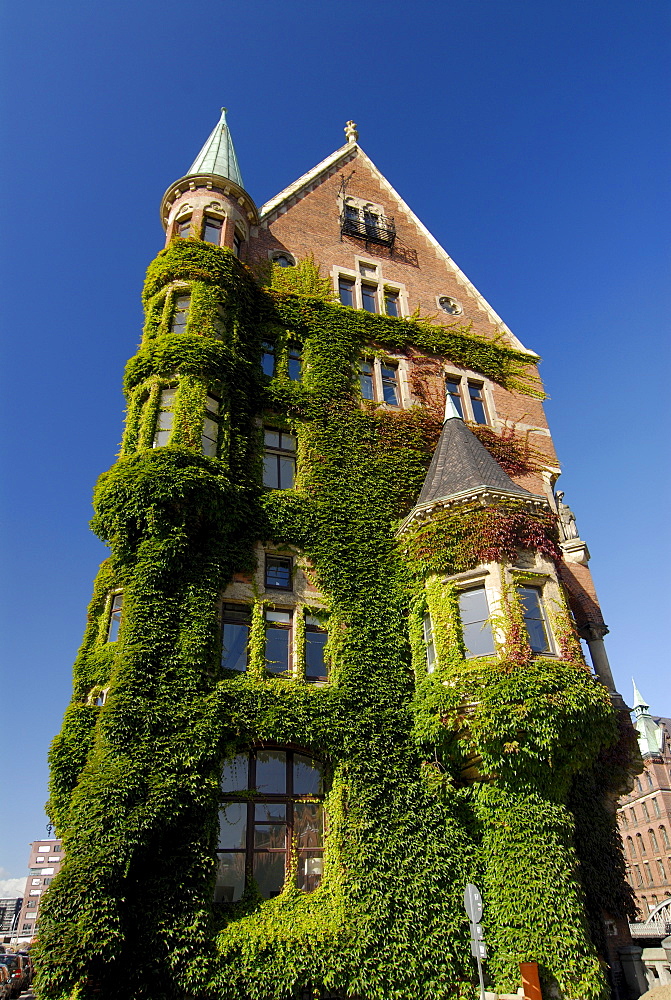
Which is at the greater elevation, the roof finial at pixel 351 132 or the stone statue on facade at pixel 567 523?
the roof finial at pixel 351 132

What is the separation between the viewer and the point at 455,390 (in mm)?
29328

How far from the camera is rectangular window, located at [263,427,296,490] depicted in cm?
2341

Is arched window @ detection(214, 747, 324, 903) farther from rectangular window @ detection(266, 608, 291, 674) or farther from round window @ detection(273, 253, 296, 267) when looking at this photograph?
round window @ detection(273, 253, 296, 267)

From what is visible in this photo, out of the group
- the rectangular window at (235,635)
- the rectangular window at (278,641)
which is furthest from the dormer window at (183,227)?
the rectangular window at (278,641)

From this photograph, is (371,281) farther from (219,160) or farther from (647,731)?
(647,731)

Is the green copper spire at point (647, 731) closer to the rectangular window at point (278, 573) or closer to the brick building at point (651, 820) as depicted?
the brick building at point (651, 820)

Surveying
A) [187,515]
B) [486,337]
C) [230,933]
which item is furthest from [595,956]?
[486,337]

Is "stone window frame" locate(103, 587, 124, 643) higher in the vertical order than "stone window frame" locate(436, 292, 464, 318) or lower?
lower

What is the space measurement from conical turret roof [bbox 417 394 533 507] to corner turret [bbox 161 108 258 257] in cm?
1075

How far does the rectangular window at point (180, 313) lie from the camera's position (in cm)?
2364

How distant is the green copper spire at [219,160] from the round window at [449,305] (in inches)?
391

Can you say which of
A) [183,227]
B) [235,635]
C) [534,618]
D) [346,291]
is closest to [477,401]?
[346,291]

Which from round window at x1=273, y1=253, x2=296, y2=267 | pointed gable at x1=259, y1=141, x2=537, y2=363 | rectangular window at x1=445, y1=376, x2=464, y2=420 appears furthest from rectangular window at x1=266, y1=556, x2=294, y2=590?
pointed gable at x1=259, y1=141, x2=537, y2=363

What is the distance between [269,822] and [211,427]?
11.4 metres
